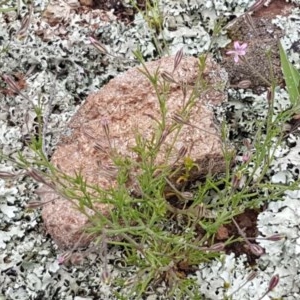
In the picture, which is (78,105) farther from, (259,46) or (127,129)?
(259,46)

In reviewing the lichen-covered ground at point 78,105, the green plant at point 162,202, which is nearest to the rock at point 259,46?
the lichen-covered ground at point 78,105

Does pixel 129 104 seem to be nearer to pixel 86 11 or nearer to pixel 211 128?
pixel 211 128

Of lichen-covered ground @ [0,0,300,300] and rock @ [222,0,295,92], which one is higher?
rock @ [222,0,295,92]

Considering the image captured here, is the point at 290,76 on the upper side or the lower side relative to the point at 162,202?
upper

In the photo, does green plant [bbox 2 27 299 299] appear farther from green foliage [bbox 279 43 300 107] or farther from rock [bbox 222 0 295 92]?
rock [bbox 222 0 295 92]

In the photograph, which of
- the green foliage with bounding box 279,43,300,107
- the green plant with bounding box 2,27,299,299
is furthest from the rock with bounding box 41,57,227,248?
the green foliage with bounding box 279,43,300,107

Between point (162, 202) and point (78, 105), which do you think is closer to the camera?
point (162, 202)

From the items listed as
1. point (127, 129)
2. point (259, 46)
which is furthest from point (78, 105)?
point (259, 46)
